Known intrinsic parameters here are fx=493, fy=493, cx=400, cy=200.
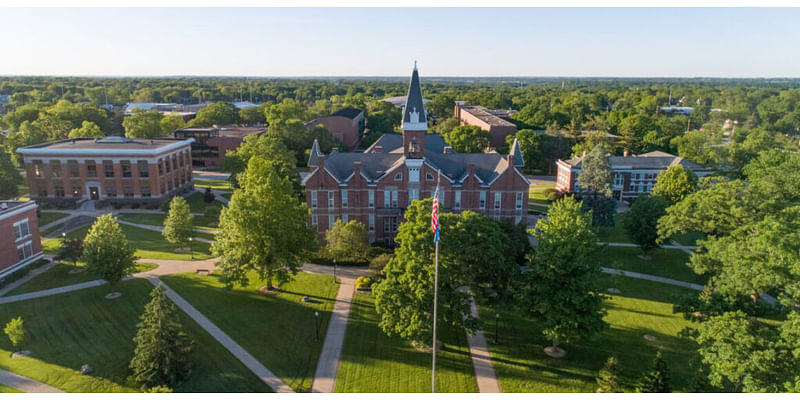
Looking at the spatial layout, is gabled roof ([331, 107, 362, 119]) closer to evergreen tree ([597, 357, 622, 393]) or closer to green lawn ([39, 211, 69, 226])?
green lawn ([39, 211, 69, 226])

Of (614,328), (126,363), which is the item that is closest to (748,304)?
(614,328)

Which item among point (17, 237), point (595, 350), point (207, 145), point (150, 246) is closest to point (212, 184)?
point (207, 145)

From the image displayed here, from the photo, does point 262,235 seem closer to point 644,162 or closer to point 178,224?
point 178,224

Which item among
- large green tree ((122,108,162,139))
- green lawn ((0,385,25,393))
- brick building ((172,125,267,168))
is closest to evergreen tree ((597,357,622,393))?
green lawn ((0,385,25,393))

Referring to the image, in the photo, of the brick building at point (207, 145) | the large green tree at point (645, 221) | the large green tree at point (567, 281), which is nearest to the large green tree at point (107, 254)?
the large green tree at point (567, 281)

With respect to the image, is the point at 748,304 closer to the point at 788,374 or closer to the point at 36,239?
the point at 788,374

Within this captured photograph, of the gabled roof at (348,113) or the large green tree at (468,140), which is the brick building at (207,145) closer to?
the gabled roof at (348,113)

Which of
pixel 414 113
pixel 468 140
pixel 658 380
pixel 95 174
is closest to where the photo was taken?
pixel 658 380
